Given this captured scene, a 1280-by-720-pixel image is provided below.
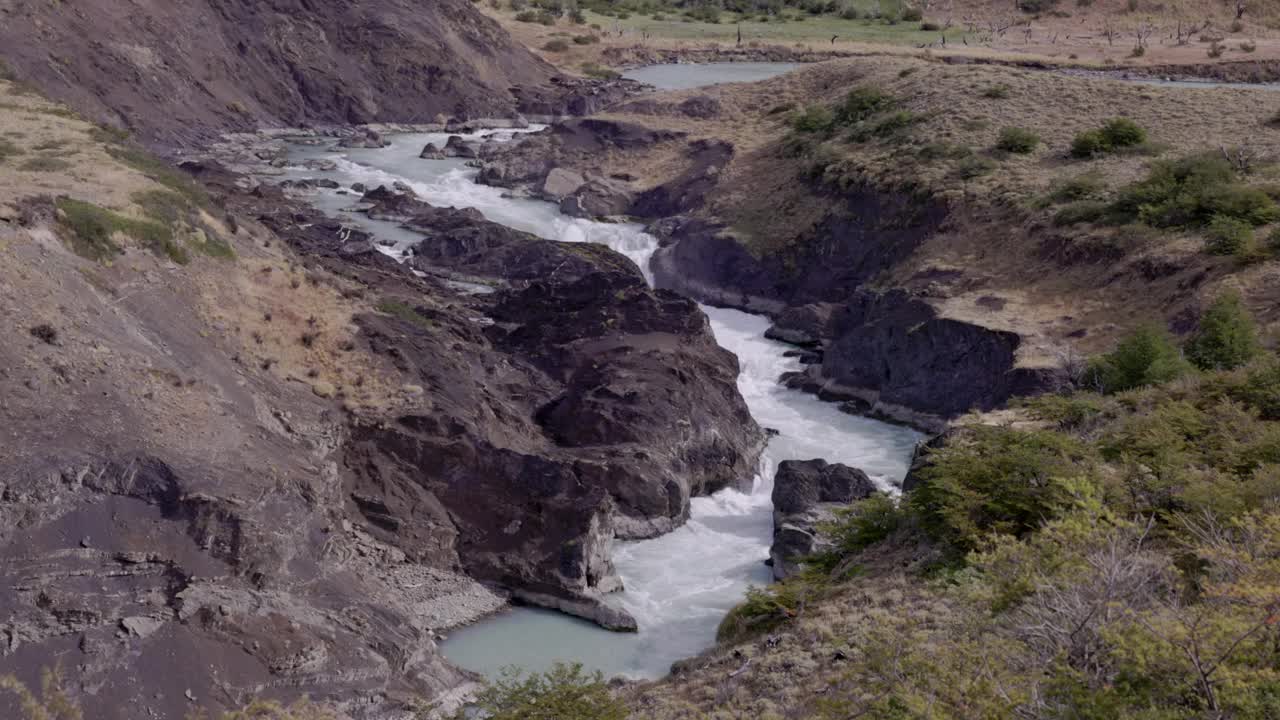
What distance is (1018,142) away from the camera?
47.6 meters

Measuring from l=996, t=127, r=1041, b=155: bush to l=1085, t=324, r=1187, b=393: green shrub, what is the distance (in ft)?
59.7

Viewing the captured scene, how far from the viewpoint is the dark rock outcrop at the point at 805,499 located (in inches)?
1022

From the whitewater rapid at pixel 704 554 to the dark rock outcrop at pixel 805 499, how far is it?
2.48 feet

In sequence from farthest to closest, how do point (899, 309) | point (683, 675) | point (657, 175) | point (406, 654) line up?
1. point (657, 175)
2. point (899, 309)
3. point (406, 654)
4. point (683, 675)

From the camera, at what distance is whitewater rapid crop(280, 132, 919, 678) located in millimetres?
22844

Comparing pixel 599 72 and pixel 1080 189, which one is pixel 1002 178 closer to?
pixel 1080 189

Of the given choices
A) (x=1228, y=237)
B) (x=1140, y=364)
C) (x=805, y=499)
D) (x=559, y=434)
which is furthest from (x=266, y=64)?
(x=1140, y=364)

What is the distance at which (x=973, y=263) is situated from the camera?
4169 centimetres

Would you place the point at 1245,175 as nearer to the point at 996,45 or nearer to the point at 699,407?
the point at 699,407

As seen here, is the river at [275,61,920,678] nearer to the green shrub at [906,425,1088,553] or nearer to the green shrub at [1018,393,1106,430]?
the green shrub at [906,425,1088,553]

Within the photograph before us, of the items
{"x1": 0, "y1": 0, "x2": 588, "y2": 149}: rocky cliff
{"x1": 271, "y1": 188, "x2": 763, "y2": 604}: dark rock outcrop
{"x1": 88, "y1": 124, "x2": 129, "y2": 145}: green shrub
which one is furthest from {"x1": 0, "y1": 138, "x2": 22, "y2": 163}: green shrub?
{"x1": 0, "y1": 0, "x2": 588, "y2": 149}: rocky cliff

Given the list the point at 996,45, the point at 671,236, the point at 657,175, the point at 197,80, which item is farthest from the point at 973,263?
the point at 996,45

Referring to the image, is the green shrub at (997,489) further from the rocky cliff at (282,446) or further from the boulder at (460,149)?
the boulder at (460,149)

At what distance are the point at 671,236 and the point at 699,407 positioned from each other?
21061 mm
